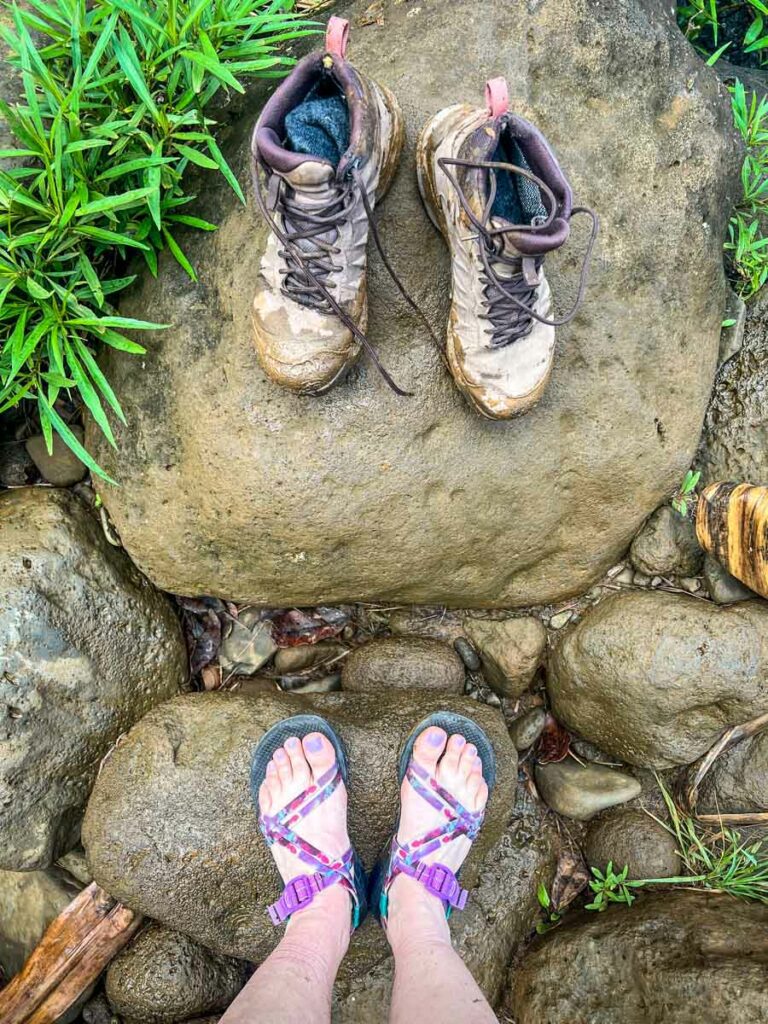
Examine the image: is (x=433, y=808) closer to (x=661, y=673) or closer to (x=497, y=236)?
(x=661, y=673)

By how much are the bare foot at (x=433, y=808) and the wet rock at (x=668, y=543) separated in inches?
40.0

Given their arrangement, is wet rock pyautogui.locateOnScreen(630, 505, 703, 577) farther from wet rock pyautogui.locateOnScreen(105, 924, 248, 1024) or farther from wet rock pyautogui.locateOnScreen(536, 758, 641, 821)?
wet rock pyautogui.locateOnScreen(105, 924, 248, 1024)

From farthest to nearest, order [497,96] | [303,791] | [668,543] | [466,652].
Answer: [466,652] → [668,543] → [303,791] → [497,96]

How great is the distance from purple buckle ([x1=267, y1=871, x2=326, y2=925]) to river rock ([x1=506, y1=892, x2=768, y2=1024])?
36.9 inches

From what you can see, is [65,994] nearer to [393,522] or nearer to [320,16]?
[393,522]

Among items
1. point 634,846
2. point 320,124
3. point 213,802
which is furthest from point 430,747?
point 320,124

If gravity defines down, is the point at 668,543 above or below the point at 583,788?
above

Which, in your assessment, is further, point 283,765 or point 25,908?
point 25,908

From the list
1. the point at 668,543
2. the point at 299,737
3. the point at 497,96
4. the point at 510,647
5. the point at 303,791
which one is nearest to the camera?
the point at 497,96

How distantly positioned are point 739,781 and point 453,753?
1.16 metres

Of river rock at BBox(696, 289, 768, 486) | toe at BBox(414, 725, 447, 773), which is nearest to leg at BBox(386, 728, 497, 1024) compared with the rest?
toe at BBox(414, 725, 447, 773)

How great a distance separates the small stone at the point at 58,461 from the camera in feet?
9.32

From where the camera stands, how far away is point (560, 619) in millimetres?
2949

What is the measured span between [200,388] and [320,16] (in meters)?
1.41
